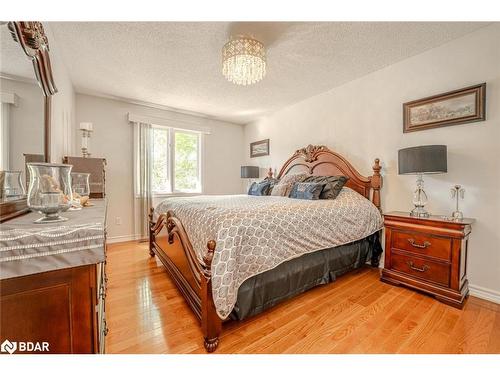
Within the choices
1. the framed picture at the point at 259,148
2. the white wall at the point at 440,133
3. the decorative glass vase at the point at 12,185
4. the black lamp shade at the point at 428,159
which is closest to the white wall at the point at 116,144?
the framed picture at the point at 259,148

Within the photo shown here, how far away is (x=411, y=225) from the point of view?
2006mm

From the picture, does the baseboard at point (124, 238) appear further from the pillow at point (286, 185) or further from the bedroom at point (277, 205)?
the pillow at point (286, 185)

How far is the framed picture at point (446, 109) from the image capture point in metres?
1.92

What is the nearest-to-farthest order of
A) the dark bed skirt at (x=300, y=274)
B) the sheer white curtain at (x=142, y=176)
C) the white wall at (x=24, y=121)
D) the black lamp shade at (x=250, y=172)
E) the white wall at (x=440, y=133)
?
1. the white wall at (x=24, y=121)
2. the dark bed skirt at (x=300, y=274)
3. the white wall at (x=440, y=133)
4. the sheer white curtain at (x=142, y=176)
5. the black lamp shade at (x=250, y=172)

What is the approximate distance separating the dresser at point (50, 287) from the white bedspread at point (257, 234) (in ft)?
2.31

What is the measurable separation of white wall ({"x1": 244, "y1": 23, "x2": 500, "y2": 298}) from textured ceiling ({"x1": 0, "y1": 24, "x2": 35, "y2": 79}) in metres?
3.15

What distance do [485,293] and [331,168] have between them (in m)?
1.93

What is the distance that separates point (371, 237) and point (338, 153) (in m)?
1.23

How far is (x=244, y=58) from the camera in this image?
6.20 feet

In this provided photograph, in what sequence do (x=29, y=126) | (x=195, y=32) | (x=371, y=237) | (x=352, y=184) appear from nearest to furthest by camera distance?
(x=29, y=126), (x=195, y=32), (x=371, y=237), (x=352, y=184)

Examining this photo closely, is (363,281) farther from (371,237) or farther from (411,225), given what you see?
(411,225)
